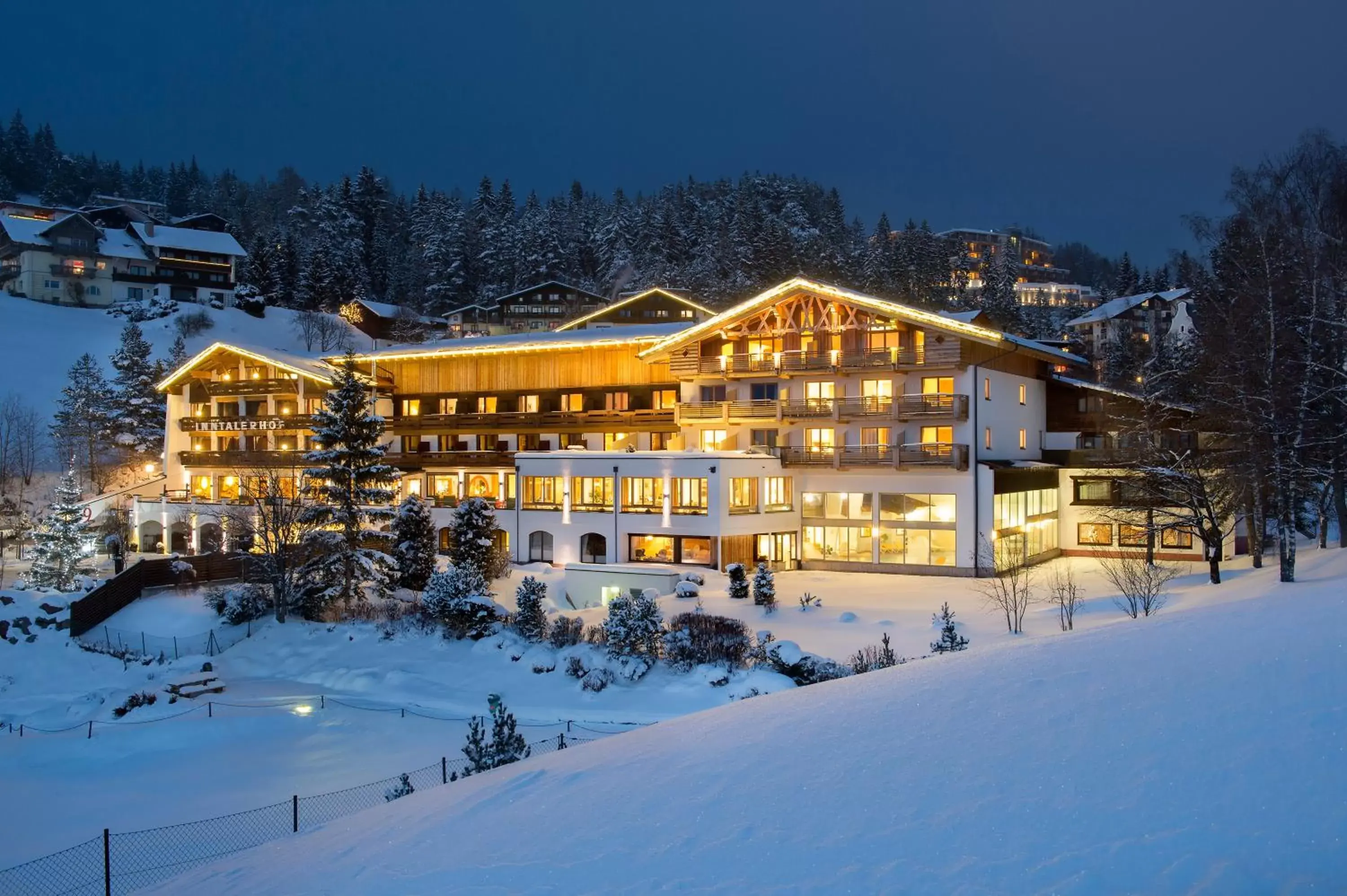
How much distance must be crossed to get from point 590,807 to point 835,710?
3422mm

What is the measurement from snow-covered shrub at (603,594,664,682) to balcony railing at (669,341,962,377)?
18.4m

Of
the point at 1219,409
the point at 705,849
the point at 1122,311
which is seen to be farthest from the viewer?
the point at 1122,311

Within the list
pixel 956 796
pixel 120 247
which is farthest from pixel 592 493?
pixel 120 247

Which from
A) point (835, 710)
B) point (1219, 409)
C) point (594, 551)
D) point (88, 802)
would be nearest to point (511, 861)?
point (835, 710)

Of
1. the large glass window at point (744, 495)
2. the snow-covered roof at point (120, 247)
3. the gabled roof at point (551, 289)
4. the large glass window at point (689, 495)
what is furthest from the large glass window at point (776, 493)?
the snow-covered roof at point (120, 247)

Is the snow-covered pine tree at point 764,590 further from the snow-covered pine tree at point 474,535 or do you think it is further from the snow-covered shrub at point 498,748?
the snow-covered shrub at point 498,748

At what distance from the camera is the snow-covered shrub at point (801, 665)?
68.9ft

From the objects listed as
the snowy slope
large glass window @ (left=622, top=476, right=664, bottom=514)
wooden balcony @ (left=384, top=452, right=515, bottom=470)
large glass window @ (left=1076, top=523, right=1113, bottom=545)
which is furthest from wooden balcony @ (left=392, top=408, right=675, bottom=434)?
the snowy slope

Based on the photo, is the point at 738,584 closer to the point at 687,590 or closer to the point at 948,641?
the point at 687,590

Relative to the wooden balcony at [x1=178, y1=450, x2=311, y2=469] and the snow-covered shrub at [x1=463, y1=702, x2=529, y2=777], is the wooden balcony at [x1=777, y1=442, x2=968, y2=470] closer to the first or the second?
the wooden balcony at [x1=178, y1=450, x2=311, y2=469]

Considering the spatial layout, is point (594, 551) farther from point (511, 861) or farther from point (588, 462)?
point (511, 861)

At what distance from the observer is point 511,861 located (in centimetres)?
913

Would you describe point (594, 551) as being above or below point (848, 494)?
below

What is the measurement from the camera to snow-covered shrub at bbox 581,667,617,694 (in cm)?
2270
